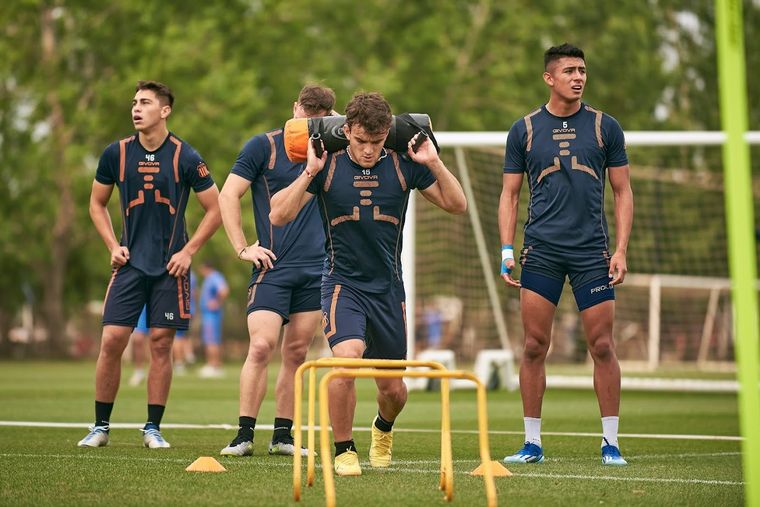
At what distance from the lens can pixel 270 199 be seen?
9266 millimetres

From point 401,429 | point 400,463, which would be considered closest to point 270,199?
point 400,463

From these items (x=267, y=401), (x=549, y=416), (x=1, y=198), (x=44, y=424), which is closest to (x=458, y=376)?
(x=44, y=424)

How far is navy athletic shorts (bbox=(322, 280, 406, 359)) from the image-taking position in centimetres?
789

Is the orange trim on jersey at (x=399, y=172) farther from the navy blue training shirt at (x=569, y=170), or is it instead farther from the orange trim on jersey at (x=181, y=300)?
the orange trim on jersey at (x=181, y=300)

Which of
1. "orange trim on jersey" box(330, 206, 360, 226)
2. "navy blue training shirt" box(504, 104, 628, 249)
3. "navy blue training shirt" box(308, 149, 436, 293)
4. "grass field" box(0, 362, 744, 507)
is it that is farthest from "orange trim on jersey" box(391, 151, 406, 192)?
"grass field" box(0, 362, 744, 507)

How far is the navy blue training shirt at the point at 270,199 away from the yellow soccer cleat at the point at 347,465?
1.97 meters

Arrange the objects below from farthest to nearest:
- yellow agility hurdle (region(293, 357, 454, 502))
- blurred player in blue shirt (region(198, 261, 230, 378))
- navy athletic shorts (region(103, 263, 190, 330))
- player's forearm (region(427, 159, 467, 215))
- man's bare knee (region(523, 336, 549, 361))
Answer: blurred player in blue shirt (region(198, 261, 230, 378)), navy athletic shorts (region(103, 263, 190, 330)), man's bare knee (region(523, 336, 549, 361)), player's forearm (region(427, 159, 467, 215)), yellow agility hurdle (region(293, 357, 454, 502))

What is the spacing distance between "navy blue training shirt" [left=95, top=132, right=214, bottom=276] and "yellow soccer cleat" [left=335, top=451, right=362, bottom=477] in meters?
2.75

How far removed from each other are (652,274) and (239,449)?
2354 centimetres

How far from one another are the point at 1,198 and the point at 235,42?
30.6 ft

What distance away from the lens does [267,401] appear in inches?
643

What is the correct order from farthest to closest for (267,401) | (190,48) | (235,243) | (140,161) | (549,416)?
(190,48) → (267,401) → (549,416) → (140,161) → (235,243)

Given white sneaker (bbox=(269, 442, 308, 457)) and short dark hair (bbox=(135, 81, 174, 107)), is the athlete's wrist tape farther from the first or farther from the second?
short dark hair (bbox=(135, 81, 174, 107))

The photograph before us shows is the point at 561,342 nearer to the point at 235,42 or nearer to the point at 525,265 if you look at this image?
the point at 235,42
